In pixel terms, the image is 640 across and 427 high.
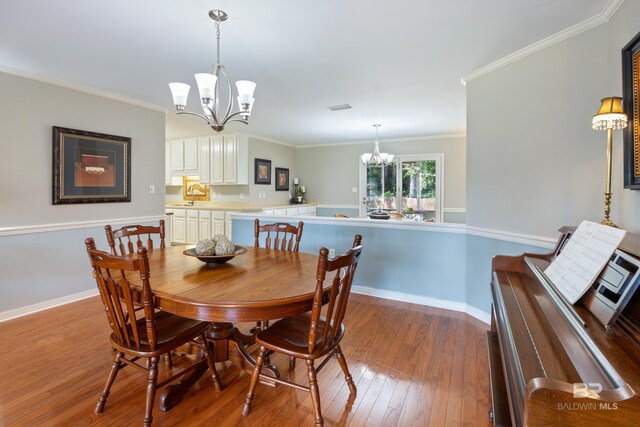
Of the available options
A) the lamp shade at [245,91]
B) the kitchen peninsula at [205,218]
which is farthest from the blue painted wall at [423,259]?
the kitchen peninsula at [205,218]

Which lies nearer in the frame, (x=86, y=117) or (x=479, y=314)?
(x=479, y=314)

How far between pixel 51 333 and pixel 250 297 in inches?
93.4

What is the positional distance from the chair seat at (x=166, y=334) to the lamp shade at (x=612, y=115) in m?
2.45

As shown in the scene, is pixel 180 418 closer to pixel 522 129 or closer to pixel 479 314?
pixel 479 314

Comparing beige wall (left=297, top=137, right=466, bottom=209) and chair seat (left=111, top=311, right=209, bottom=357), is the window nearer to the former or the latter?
beige wall (left=297, top=137, right=466, bottom=209)

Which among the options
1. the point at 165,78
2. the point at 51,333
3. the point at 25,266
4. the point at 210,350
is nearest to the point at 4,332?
the point at 51,333

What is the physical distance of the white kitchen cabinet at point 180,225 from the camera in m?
6.27

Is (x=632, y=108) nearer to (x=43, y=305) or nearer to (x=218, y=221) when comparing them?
(x=43, y=305)

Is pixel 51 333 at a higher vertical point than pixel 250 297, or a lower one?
lower

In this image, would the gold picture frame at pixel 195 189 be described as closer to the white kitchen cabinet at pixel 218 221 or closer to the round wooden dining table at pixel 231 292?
the white kitchen cabinet at pixel 218 221

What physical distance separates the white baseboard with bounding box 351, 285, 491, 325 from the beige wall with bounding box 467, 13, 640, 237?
33.3 inches

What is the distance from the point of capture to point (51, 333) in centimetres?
266

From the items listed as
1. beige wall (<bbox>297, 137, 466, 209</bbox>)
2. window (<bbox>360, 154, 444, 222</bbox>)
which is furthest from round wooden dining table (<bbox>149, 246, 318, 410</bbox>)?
beige wall (<bbox>297, 137, 466, 209</bbox>)

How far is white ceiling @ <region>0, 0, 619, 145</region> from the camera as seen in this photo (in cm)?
197
